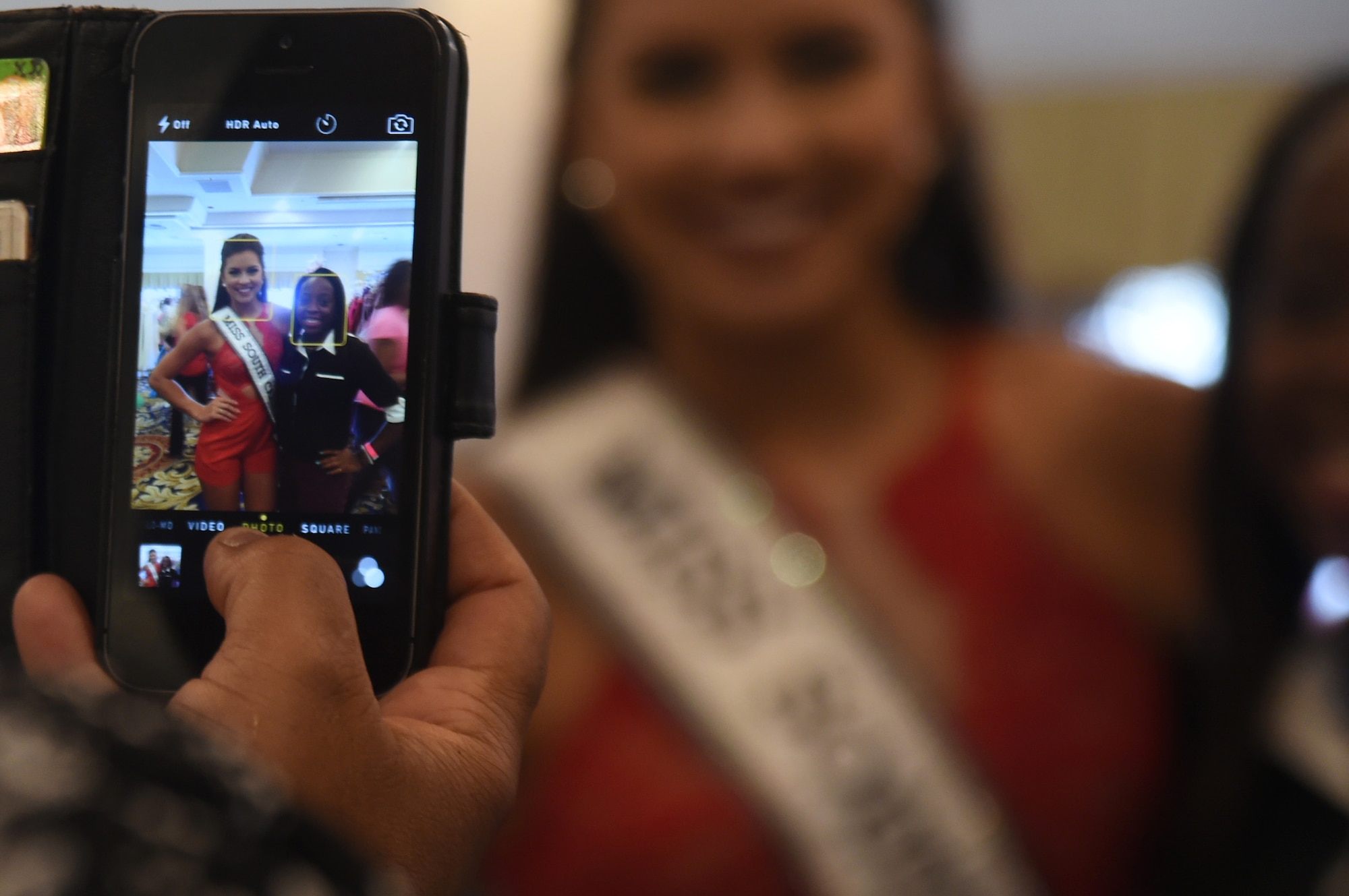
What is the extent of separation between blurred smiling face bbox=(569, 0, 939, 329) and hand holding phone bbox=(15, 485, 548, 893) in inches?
26.0

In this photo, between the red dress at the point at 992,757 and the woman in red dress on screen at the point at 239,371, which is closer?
the woman in red dress on screen at the point at 239,371

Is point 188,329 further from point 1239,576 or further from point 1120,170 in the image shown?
point 1120,170

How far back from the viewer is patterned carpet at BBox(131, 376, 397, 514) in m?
0.35

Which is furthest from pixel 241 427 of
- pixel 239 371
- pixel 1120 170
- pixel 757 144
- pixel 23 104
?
pixel 1120 170

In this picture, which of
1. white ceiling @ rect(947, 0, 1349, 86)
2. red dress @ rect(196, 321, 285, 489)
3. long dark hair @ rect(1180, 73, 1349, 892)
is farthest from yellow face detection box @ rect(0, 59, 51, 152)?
white ceiling @ rect(947, 0, 1349, 86)

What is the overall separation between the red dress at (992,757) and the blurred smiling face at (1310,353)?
0.64 ft

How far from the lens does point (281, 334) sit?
1.15ft

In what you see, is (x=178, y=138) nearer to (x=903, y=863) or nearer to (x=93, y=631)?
(x=93, y=631)

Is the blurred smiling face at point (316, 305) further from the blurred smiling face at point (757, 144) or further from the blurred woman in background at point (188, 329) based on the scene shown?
the blurred smiling face at point (757, 144)

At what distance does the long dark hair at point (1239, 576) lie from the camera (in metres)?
0.91

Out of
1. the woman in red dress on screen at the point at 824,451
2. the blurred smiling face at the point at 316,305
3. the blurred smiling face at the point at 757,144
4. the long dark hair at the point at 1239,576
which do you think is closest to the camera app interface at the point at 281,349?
the blurred smiling face at the point at 316,305

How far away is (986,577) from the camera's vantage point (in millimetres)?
989

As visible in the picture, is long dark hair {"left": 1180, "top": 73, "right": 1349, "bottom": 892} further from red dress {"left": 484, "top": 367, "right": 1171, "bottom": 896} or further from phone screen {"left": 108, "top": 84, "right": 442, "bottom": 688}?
phone screen {"left": 108, "top": 84, "right": 442, "bottom": 688}

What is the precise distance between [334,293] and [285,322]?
18 mm
